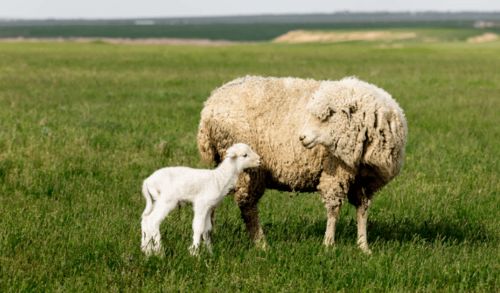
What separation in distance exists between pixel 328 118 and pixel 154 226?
180 cm

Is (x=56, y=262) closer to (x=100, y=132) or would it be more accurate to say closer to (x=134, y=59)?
(x=100, y=132)

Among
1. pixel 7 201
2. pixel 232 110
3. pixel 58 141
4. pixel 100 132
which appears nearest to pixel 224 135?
pixel 232 110

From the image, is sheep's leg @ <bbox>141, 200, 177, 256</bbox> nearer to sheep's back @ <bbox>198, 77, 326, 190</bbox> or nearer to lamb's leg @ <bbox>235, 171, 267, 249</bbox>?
lamb's leg @ <bbox>235, 171, 267, 249</bbox>

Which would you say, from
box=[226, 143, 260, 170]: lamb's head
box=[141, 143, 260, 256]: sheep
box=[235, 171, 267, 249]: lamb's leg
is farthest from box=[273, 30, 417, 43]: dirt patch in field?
box=[141, 143, 260, 256]: sheep

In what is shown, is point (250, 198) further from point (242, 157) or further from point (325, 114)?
point (325, 114)

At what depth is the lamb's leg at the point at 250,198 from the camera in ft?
23.2

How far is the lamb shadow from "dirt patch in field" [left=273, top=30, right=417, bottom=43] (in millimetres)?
84235

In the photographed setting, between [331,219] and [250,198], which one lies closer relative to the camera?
[331,219]

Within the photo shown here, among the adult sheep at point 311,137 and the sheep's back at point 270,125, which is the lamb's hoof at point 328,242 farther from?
the sheep's back at point 270,125

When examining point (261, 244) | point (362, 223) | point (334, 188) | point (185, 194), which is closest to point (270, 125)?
point (334, 188)

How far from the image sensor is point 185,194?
593 centimetres

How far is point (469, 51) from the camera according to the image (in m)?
50.4

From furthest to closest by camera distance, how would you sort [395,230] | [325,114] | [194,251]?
[395,230]
[325,114]
[194,251]

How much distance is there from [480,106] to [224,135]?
1387 cm
